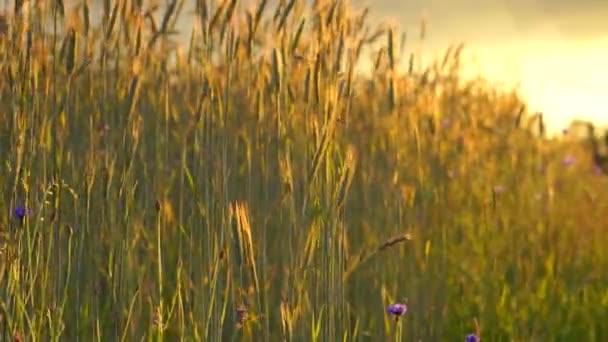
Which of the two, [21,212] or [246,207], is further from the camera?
[21,212]

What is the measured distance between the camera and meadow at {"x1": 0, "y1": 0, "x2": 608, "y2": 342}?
1.54m

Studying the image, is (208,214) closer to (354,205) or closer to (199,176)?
(199,176)

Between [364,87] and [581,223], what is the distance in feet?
3.46

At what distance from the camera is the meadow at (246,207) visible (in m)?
1.54

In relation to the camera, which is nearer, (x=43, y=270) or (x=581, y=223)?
(x=43, y=270)

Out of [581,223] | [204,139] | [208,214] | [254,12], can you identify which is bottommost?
[581,223]

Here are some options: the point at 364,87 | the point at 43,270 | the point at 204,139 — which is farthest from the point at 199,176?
the point at 364,87

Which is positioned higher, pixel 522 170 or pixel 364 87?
pixel 364 87

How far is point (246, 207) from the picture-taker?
1.49m

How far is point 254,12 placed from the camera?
169 cm

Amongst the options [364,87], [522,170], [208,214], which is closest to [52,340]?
[208,214]

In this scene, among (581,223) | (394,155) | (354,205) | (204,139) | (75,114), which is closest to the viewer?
(204,139)

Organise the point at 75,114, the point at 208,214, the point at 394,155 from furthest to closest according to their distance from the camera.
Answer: the point at 394,155, the point at 75,114, the point at 208,214

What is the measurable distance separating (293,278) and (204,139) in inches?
11.9
